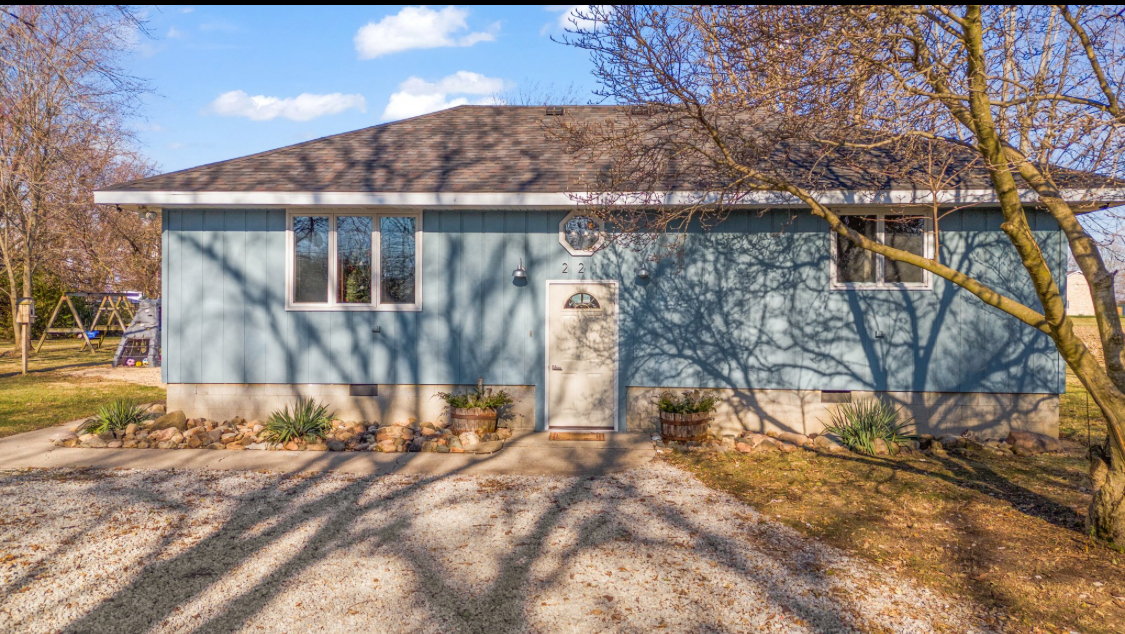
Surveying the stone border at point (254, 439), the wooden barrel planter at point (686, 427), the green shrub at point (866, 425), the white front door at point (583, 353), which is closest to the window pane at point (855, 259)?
the green shrub at point (866, 425)

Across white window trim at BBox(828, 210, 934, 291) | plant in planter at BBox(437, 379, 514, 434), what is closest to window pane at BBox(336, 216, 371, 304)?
plant in planter at BBox(437, 379, 514, 434)

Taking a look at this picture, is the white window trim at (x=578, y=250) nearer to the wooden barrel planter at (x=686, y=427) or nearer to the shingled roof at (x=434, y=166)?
the shingled roof at (x=434, y=166)

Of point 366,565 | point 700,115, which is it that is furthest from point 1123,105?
point 366,565

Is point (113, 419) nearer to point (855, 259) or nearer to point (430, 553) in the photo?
point (430, 553)

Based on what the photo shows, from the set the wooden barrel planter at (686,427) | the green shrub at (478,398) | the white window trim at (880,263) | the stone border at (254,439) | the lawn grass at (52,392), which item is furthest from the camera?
the lawn grass at (52,392)

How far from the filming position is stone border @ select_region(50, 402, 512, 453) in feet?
25.2

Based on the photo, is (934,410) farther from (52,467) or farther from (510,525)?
(52,467)

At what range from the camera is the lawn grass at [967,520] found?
391 cm

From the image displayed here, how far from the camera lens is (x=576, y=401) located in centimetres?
890

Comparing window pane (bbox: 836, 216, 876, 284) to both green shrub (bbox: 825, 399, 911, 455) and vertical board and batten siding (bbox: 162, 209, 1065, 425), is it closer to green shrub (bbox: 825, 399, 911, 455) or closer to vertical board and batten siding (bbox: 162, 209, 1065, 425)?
vertical board and batten siding (bbox: 162, 209, 1065, 425)

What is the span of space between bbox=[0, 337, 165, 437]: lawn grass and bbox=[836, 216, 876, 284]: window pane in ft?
34.9

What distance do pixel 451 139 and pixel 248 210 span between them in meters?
3.24

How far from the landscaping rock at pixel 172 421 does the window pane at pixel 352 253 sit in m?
2.48

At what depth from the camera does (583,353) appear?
8883 millimetres
